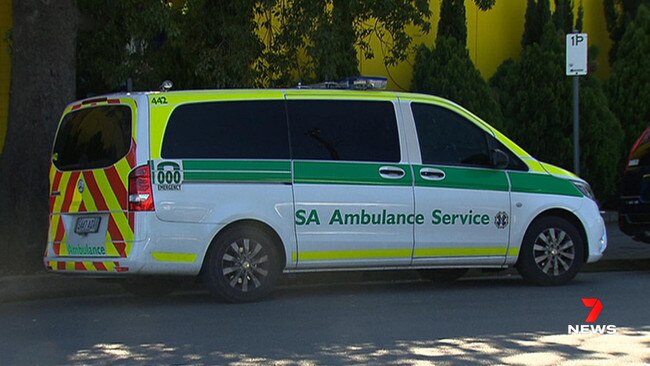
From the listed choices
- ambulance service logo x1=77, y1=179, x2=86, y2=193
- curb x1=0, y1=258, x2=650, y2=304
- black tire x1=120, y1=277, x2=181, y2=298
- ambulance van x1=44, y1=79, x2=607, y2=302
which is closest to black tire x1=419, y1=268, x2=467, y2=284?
curb x1=0, y1=258, x2=650, y2=304

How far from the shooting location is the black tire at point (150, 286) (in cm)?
966

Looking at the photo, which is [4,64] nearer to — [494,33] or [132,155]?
[132,155]

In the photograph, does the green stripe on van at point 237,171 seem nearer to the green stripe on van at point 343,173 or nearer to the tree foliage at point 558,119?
the green stripe on van at point 343,173

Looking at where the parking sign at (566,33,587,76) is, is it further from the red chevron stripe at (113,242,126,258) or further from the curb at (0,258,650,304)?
the red chevron stripe at (113,242,126,258)

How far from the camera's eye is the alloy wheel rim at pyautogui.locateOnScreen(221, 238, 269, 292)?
880 cm

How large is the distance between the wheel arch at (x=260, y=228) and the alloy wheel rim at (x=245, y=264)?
0.44ft

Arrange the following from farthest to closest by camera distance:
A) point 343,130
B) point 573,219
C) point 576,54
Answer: point 576,54, point 573,219, point 343,130

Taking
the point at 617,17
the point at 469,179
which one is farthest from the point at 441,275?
the point at 617,17

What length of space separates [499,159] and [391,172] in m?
1.14

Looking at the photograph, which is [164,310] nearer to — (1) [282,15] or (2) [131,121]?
(2) [131,121]

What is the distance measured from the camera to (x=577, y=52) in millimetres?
11883

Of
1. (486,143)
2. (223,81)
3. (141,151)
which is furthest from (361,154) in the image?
(223,81)

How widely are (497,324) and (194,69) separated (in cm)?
662

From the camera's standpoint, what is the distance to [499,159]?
31.9 feet
